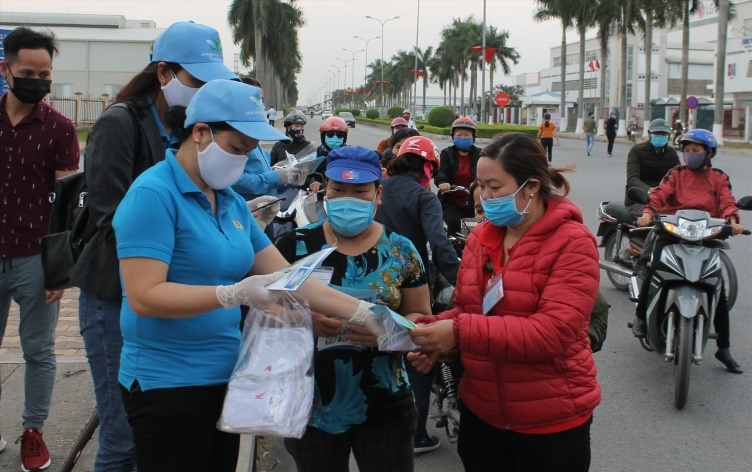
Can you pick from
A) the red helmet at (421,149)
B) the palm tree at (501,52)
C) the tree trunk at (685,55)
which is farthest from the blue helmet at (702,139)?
the palm tree at (501,52)

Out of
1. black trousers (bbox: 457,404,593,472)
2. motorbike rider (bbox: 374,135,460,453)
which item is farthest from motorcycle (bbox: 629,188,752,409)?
black trousers (bbox: 457,404,593,472)

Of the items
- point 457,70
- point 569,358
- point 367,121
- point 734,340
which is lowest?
point 734,340

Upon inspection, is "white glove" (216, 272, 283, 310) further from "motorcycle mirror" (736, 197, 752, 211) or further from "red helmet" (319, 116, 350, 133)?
"red helmet" (319, 116, 350, 133)

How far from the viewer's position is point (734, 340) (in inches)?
257

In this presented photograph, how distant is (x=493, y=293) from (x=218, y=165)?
1.01 m

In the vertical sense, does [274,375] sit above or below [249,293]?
below

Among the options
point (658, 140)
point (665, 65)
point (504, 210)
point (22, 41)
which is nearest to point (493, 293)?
point (504, 210)

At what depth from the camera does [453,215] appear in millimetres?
6598

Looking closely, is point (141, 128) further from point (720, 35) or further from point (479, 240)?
point (720, 35)

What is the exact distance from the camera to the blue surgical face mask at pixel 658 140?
757 centimetres

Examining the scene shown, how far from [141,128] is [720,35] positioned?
37168 mm

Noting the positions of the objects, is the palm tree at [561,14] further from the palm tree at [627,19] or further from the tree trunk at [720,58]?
the tree trunk at [720,58]

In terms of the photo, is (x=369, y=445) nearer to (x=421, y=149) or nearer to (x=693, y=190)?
(x=421, y=149)

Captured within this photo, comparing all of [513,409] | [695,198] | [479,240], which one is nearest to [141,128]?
[479,240]
